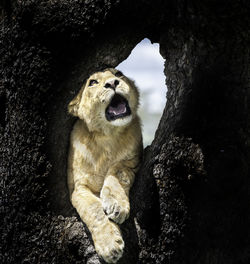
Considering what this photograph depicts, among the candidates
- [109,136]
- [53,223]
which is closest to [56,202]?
[53,223]

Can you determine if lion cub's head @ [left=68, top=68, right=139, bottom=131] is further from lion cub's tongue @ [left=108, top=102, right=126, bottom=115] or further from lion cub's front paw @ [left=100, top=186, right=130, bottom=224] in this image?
lion cub's front paw @ [left=100, top=186, right=130, bottom=224]

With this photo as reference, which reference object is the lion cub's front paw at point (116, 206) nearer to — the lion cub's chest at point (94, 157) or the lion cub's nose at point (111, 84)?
the lion cub's chest at point (94, 157)

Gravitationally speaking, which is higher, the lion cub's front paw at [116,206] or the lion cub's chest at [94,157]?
the lion cub's chest at [94,157]

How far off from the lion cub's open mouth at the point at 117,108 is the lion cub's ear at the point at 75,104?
10.9 inches

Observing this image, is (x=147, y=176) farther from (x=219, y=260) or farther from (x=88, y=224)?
(x=219, y=260)

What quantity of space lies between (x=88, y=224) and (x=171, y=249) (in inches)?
27.0

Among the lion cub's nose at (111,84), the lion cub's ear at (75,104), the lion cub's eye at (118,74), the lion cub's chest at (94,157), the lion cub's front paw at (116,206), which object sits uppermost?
the lion cub's eye at (118,74)

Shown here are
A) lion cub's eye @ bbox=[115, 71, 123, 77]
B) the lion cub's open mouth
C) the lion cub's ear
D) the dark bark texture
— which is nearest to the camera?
the dark bark texture

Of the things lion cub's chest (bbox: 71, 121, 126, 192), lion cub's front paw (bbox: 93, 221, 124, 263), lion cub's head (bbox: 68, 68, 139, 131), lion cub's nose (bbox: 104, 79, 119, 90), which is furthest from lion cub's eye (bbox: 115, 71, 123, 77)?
lion cub's front paw (bbox: 93, 221, 124, 263)

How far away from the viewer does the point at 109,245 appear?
130 inches

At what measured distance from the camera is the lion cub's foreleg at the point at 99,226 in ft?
10.8

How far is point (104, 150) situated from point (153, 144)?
87 centimetres

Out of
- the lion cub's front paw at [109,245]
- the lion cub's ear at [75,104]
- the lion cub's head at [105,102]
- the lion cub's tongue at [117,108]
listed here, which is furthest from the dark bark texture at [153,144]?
the lion cub's tongue at [117,108]

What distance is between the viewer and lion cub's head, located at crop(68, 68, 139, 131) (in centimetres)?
386
